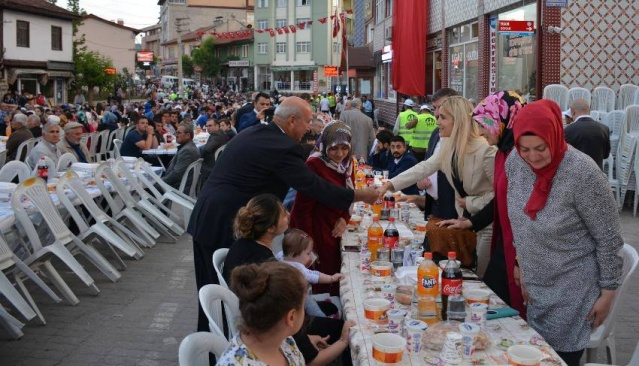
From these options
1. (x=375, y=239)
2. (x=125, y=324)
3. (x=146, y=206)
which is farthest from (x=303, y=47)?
(x=375, y=239)

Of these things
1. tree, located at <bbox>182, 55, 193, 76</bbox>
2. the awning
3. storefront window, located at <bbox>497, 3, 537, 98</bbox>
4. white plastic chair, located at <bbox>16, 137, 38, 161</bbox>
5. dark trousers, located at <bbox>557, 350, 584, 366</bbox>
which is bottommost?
dark trousers, located at <bbox>557, 350, 584, 366</bbox>

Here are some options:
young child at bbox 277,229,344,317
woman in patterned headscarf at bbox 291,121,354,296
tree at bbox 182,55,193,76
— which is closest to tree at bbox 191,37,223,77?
tree at bbox 182,55,193,76

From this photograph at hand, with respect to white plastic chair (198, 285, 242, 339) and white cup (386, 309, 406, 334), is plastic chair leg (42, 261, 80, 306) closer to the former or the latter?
white plastic chair (198, 285, 242, 339)

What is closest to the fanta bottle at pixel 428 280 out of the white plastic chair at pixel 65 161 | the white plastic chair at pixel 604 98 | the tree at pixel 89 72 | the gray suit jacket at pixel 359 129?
the white plastic chair at pixel 65 161

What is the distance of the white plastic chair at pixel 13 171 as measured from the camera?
28.8 ft

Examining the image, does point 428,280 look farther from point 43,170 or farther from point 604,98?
point 604,98

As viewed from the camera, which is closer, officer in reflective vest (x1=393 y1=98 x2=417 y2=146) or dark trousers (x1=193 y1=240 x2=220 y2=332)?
dark trousers (x1=193 y1=240 x2=220 y2=332)

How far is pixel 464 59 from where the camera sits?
18172mm

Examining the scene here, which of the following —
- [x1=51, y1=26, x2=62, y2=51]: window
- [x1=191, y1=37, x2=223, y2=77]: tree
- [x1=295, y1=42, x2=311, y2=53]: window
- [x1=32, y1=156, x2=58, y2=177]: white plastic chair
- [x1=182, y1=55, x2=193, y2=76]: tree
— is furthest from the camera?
[x1=182, y1=55, x2=193, y2=76]: tree

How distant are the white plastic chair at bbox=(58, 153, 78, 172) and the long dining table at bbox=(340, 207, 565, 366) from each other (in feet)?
21.0

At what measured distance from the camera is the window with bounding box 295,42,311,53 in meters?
72.4

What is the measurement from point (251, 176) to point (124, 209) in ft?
15.4

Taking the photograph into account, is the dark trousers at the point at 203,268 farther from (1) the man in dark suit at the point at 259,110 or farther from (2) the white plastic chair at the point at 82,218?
(1) the man in dark suit at the point at 259,110

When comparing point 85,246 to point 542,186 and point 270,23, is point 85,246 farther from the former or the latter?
point 270,23
